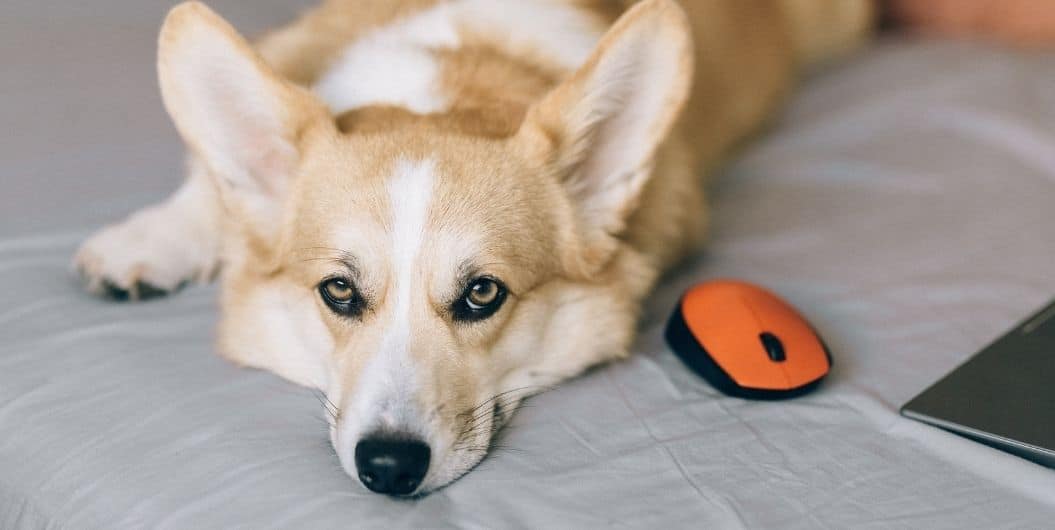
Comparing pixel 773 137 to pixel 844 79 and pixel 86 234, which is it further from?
pixel 86 234

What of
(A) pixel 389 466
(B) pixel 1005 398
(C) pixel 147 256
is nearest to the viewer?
(A) pixel 389 466

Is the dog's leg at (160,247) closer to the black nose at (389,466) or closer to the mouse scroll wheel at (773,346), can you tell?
the black nose at (389,466)

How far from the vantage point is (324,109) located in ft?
4.78

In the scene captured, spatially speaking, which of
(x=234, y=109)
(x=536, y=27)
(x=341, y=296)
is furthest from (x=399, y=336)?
A: (x=536, y=27)

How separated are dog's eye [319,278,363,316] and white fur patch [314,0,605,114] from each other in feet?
1.08

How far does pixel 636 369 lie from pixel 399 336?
354 millimetres

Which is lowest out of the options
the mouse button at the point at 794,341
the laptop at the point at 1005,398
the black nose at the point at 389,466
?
the black nose at the point at 389,466

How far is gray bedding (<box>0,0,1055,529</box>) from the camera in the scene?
1.11 m

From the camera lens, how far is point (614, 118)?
1492 millimetres

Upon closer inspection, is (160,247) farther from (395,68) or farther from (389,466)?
(389,466)

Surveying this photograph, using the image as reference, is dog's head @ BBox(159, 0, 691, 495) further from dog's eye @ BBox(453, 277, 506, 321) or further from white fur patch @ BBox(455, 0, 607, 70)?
white fur patch @ BBox(455, 0, 607, 70)

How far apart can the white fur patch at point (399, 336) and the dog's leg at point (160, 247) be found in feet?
Answer: 1.64

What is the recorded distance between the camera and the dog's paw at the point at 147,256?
5.10 ft

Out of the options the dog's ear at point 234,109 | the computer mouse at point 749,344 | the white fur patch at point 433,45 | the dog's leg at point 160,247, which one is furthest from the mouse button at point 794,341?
the dog's leg at point 160,247
